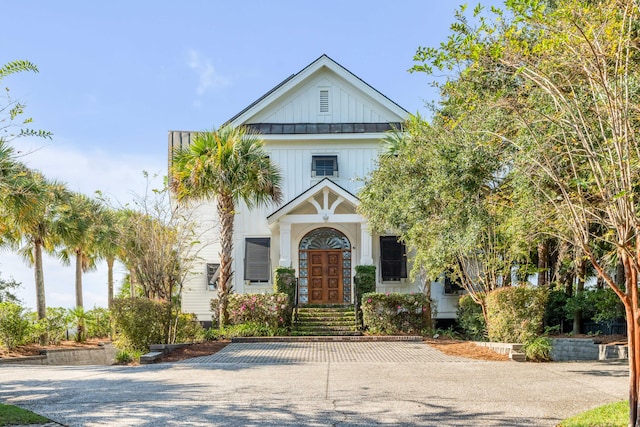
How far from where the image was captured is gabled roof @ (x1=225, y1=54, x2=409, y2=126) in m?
24.1

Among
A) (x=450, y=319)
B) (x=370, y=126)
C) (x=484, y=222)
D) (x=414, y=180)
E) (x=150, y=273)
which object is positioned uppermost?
(x=370, y=126)

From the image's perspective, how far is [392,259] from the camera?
22.8m

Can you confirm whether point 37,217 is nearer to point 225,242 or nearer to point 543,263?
point 225,242

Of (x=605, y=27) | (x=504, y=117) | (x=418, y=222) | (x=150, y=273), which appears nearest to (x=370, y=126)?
(x=418, y=222)

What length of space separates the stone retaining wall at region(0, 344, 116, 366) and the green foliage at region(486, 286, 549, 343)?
999 cm

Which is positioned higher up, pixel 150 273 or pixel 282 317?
pixel 150 273

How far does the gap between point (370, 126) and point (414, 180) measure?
30.8 feet

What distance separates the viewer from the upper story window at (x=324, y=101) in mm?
24641

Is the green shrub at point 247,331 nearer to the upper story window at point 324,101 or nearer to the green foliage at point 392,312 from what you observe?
the green foliage at point 392,312

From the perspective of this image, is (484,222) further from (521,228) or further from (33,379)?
(33,379)

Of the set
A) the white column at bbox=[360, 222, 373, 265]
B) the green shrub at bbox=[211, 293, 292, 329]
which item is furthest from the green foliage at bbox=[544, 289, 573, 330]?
the green shrub at bbox=[211, 293, 292, 329]

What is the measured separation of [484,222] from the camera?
43.2 feet

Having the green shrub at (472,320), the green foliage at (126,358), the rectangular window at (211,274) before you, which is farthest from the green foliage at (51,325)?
the green shrub at (472,320)

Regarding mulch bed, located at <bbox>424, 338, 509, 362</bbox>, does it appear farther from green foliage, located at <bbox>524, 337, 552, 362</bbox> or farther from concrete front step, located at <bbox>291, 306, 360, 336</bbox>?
concrete front step, located at <bbox>291, 306, 360, 336</bbox>
